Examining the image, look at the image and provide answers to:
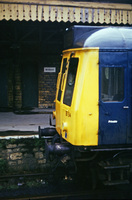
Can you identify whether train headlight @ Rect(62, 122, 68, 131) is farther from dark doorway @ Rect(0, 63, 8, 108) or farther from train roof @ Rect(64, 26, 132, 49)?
dark doorway @ Rect(0, 63, 8, 108)

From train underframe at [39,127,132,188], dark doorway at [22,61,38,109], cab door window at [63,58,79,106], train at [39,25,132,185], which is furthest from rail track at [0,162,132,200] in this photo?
dark doorway at [22,61,38,109]

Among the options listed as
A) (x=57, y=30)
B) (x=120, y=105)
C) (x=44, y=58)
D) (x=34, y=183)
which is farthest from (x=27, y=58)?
(x=120, y=105)

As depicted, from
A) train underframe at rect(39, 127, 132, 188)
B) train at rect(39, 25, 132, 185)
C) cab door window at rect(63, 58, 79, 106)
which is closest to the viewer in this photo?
train at rect(39, 25, 132, 185)

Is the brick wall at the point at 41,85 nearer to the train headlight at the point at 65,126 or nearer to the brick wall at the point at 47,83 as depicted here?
the brick wall at the point at 47,83

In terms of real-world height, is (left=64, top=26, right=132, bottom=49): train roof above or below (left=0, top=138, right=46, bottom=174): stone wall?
above

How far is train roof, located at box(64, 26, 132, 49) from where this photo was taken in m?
5.30

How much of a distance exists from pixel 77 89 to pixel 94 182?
6.18ft

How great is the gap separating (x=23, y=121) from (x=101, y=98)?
4.85m

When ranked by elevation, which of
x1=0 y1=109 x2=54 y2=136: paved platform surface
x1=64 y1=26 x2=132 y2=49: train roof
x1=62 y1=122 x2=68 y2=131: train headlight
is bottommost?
x1=0 y1=109 x2=54 y2=136: paved platform surface

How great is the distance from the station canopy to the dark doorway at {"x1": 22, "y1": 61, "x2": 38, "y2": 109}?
490 centimetres

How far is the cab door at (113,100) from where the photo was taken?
17.4 ft

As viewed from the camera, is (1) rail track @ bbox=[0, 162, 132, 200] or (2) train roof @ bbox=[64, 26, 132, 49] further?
(1) rail track @ bbox=[0, 162, 132, 200]

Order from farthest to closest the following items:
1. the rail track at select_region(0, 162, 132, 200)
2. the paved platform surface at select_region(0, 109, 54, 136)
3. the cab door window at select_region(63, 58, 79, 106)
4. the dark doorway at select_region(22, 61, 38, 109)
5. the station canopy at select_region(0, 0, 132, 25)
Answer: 1. the dark doorway at select_region(22, 61, 38, 109)
2. the paved platform surface at select_region(0, 109, 54, 136)
3. the station canopy at select_region(0, 0, 132, 25)
4. the rail track at select_region(0, 162, 132, 200)
5. the cab door window at select_region(63, 58, 79, 106)

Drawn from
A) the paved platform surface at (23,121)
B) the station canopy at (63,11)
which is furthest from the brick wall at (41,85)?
the station canopy at (63,11)
